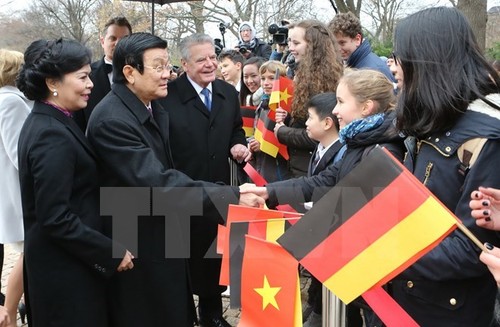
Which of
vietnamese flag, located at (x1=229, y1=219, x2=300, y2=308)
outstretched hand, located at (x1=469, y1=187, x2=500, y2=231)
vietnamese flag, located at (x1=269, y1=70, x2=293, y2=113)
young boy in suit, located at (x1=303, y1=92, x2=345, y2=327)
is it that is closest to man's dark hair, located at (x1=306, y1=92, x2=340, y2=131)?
young boy in suit, located at (x1=303, y1=92, x2=345, y2=327)

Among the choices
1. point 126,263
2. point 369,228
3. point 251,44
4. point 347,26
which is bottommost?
point 126,263

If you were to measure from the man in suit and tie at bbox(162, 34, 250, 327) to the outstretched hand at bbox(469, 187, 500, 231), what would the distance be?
237 centimetres

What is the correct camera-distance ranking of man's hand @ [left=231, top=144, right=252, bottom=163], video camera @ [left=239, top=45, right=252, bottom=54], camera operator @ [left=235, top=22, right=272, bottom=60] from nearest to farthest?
man's hand @ [left=231, top=144, right=252, bottom=163], video camera @ [left=239, top=45, right=252, bottom=54], camera operator @ [left=235, top=22, right=272, bottom=60]

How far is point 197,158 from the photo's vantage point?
383cm

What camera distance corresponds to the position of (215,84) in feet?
13.4

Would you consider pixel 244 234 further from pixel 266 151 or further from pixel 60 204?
pixel 266 151

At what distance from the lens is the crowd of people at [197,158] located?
1.74 m

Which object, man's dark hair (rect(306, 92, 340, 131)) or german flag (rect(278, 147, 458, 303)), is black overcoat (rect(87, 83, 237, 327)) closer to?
man's dark hair (rect(306, 92, 340, 131))

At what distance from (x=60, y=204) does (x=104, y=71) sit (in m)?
2.14

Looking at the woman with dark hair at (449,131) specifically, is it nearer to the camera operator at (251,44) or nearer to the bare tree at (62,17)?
the camera operator at (251,44)

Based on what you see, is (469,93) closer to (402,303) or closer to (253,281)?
(402,303)

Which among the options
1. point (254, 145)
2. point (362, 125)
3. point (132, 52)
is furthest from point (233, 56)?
point (362, 125)

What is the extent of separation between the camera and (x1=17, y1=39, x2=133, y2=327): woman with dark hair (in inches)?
97.0

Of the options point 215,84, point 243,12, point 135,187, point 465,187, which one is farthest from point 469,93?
point 243,12
